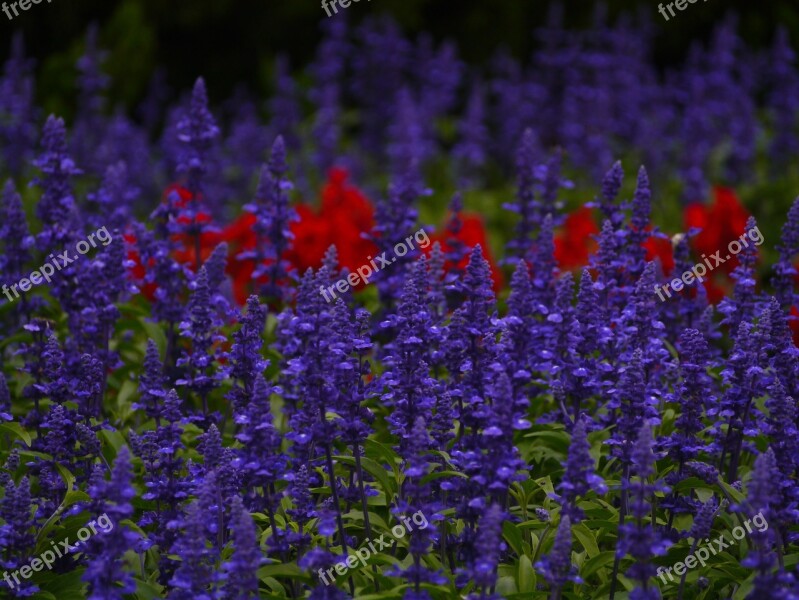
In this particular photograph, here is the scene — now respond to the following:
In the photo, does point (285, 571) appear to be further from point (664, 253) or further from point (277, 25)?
point (277, 25)

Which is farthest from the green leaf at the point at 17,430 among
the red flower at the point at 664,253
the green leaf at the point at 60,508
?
the red flower at the point at 664,253

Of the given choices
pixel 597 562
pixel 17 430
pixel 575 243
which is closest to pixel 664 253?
pixel 575 243

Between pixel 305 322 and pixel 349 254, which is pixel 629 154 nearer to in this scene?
pixel 349 254

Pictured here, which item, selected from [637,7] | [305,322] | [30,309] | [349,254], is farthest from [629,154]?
[305,322]

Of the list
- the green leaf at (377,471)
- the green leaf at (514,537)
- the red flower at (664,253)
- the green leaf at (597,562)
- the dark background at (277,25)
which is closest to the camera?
the green leaf at (597,562)

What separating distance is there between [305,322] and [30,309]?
2555 mm

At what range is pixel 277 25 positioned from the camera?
55.0ft

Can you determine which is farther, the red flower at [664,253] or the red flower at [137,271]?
the red flower at [664,253]

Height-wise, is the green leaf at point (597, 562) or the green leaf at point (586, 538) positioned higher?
the green leaf at point (586, 538)

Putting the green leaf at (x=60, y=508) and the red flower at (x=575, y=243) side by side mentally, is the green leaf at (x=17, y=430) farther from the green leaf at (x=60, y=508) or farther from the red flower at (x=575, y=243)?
the red flower at (x=575, y=243)

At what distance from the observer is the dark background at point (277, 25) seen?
15.5m

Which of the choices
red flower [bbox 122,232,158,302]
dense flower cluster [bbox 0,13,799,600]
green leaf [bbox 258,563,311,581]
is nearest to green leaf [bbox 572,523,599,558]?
dense flower cluster [bbox 0,13,799,600]

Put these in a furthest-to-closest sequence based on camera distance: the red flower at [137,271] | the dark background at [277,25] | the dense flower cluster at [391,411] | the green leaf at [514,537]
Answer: the dark background at [277,25], the red flower at [137,271], the green leaf at [514,537], the dense flower cluster at [391,411]

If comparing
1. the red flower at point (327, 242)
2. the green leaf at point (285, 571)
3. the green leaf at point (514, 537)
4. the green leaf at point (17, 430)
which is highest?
the red flower at point (327, 242)
